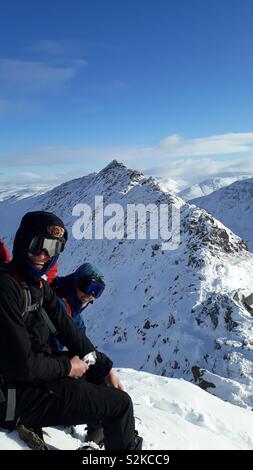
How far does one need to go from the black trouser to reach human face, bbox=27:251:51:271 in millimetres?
1167

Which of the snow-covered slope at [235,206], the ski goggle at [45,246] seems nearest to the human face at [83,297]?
the ski goggle at [45,246]

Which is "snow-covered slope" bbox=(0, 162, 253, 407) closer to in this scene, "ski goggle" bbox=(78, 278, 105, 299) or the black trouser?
"ski goggle" bbox=(78, 278, 105, 299)

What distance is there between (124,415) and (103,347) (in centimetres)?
2028

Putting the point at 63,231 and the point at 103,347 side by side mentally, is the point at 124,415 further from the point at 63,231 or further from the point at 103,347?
the point at 103,347

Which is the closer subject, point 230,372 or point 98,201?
point 230,372

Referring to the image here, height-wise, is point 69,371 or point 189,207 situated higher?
point 189,207

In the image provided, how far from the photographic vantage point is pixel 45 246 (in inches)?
160

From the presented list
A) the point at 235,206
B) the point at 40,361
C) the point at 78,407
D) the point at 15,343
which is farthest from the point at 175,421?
the point at 235,206

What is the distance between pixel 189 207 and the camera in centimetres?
3319

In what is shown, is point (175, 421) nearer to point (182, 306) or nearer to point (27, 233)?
point (27, 233)

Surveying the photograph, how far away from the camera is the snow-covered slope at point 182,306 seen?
18.9m

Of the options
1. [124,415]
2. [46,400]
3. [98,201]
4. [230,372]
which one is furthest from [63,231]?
[98,201]

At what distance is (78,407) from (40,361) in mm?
726

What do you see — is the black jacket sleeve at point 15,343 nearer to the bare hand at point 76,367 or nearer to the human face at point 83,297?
the bare hand at point 76,367
